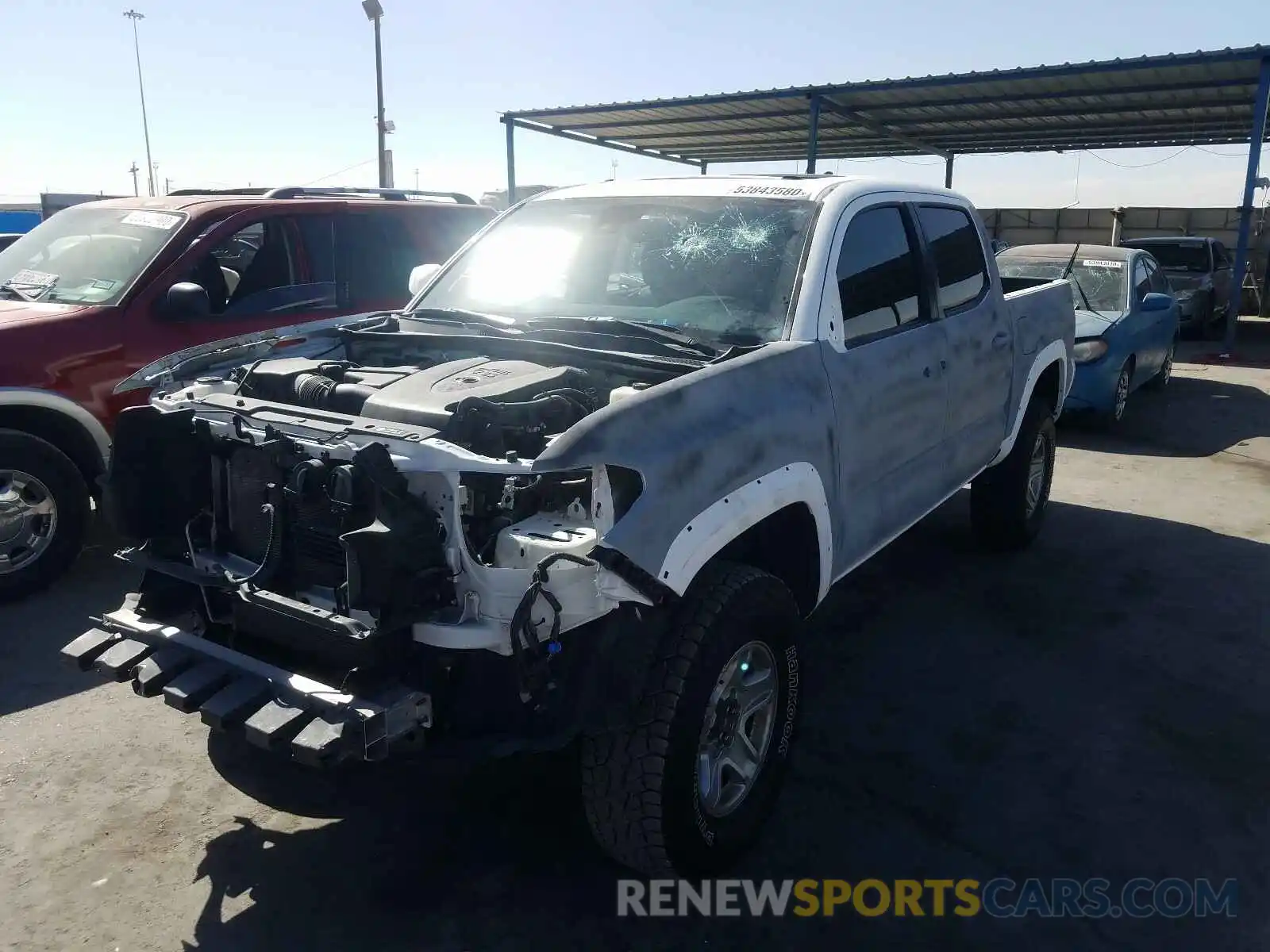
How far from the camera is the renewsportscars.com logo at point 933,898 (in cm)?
281

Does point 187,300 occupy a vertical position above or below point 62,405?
above

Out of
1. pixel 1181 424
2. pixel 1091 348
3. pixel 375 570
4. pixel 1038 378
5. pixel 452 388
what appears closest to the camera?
pixel 375 570

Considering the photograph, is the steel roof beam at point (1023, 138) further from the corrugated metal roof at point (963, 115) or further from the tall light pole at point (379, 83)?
the tall light pole at point (379, 83)

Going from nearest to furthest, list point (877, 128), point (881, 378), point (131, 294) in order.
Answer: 1. point (881, 378)
2. point (131, 294)
3. point (877, 128)

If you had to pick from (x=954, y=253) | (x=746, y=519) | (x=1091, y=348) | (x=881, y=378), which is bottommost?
(x=1091, y=348)

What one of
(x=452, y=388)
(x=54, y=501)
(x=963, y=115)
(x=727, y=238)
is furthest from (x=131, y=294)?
(x=963, y=115)

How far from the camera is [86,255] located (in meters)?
5.75

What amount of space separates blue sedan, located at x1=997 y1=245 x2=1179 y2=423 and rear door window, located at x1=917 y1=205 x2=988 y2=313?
4085 mm

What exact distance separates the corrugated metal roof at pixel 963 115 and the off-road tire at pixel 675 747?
42.0 ft

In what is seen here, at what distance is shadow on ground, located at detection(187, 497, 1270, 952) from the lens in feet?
8.93

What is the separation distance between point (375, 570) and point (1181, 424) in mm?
9649

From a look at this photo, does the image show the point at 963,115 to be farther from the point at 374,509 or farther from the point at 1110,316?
the point at 374,509

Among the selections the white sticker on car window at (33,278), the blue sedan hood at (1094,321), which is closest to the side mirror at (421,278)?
the white sticker on car window at (33,278)

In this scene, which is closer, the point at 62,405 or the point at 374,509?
the point at 374,509
